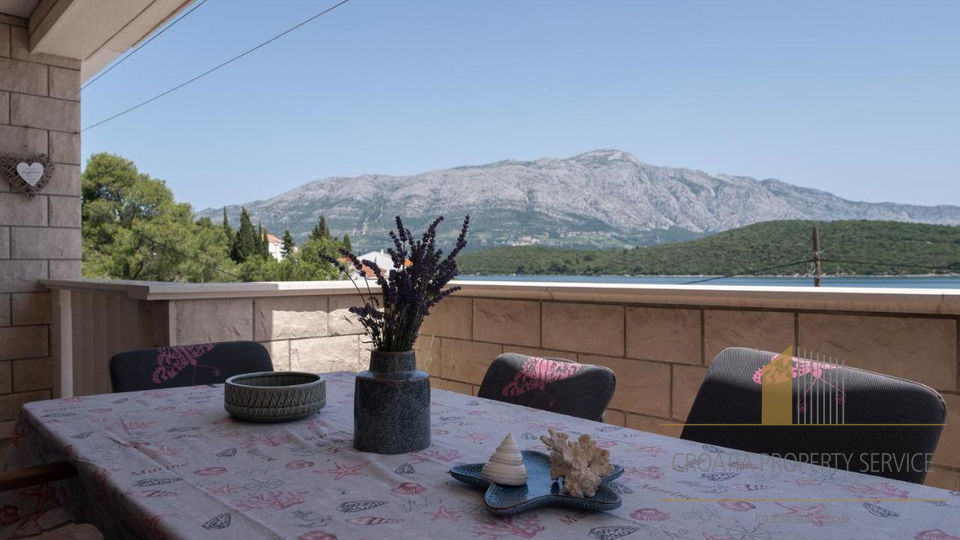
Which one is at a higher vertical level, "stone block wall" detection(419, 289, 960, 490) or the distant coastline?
the distant coastline

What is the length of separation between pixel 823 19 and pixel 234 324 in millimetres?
68470

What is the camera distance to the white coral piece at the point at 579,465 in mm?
759

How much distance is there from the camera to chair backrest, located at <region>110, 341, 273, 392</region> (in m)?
1.70

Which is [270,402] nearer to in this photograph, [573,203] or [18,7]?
[18,7]

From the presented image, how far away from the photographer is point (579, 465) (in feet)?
2.51

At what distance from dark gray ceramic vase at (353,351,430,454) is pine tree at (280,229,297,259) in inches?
1587

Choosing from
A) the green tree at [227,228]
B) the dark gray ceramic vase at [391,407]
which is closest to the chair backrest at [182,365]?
the dark gray ceramic vase at [391,407]

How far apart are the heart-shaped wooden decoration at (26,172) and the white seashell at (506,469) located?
12.9ft

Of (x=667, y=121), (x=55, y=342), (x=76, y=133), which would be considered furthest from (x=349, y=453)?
(x=667, y=121)

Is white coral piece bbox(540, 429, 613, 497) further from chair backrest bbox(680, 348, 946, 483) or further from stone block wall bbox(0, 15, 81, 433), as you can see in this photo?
stone block wall bbox(0, 15, 81, 433)

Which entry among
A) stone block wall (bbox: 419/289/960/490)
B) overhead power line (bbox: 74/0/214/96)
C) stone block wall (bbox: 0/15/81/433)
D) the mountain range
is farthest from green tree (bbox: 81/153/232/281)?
stone block wall (bbox: 419/289/960/490)

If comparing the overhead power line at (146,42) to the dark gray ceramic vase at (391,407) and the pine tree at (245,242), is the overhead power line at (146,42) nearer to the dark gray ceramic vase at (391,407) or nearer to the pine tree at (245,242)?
the dark gray ceramic vase at (391,407)

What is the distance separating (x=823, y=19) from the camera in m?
58.6

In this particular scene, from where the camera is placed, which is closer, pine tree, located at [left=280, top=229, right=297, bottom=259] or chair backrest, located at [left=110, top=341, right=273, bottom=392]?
chair backrest, located at [left=110, top=341, right=273, bottom=392]
